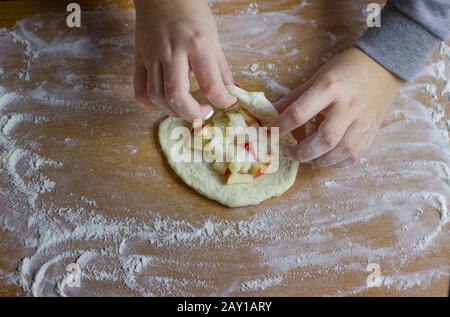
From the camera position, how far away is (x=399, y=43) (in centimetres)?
104

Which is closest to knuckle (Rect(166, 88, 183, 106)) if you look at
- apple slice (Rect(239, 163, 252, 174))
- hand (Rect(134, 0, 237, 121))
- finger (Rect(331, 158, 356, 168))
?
hand (Rect(134, 0, 237, 121))

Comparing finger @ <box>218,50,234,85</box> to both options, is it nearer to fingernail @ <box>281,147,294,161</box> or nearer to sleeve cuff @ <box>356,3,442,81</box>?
fingernail @ <box>281,147,294,161</box>

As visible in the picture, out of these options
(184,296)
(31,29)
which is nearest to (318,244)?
(184,296)

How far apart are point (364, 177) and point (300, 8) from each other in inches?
18.7

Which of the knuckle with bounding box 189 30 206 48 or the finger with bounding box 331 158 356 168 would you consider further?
the finger with bounding box 331 158 356 168

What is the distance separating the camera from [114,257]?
100 centimetres

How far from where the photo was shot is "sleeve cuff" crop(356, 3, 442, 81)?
1.03m

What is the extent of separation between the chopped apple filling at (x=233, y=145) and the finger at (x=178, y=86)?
0.35 feet

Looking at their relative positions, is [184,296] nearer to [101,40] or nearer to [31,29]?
[101,40]

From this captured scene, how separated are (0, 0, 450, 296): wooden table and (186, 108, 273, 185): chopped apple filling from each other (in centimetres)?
8

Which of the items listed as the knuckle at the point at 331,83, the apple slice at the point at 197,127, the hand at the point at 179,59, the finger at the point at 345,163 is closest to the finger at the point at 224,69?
the hand at the point at 179,59

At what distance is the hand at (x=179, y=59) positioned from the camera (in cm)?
89

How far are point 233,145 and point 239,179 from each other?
78 millimetres

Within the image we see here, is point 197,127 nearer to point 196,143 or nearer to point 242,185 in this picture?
point 196,143
